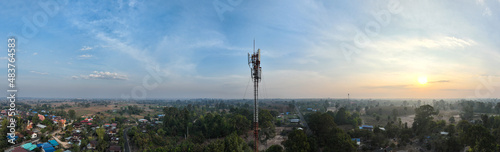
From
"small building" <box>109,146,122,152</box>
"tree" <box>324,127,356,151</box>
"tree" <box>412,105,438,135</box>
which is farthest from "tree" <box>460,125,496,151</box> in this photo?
"small building" <box>109,146,122,152</box>

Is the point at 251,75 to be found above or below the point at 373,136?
above

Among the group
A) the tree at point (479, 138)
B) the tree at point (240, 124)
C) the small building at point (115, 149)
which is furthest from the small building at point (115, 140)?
the tree at point (479, 138)

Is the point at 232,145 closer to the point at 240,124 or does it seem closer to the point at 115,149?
the point at 240,124

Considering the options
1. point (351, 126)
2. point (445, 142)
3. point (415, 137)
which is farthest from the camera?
point (351, 126)

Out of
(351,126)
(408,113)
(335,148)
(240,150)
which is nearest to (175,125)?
(240,150)

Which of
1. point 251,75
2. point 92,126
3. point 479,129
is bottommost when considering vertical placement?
point 92,126

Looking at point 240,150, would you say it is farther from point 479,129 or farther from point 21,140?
point 21,140

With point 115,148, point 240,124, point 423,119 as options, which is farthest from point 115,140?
point 423,119

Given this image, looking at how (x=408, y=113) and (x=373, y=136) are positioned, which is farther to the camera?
(x=408, y=113)

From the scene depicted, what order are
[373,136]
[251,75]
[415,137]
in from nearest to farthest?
[251,75] → [373,136] → [415,137]
